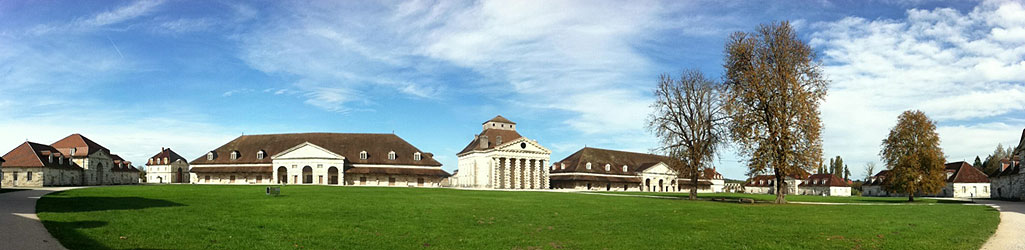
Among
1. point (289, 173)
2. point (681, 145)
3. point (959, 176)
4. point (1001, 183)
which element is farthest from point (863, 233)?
point (959, 176)

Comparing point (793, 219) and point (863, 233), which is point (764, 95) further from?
→ point (863, 233)

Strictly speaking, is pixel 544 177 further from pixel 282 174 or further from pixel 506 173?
pixel 282 174

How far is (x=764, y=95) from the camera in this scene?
39.0 meters

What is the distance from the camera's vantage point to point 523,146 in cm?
9069

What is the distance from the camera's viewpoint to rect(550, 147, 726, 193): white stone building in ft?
315

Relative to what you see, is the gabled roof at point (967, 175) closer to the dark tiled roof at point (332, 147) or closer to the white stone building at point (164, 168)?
the dark tiled roof at point (332, 147)

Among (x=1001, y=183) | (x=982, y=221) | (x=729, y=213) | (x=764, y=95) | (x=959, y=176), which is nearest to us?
(x=982, y=221)

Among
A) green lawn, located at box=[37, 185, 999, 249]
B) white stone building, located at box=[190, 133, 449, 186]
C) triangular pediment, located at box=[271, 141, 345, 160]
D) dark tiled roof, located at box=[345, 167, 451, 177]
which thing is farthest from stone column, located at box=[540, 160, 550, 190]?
green lawn, located at box=[37, 185, 999, 249]

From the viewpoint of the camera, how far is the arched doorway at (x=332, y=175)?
3473 inches

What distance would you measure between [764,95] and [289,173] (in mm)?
66393

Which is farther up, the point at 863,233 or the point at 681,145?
the point at 681,145

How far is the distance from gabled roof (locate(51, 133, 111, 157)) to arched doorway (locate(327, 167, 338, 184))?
31982 mm

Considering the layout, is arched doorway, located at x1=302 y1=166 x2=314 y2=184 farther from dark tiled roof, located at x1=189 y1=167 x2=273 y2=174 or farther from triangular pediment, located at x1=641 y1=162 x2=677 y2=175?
triangular pediment, located at x1=641 y1=162 x2=677 y2=175

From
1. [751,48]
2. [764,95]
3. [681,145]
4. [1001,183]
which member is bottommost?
[1001,183]
